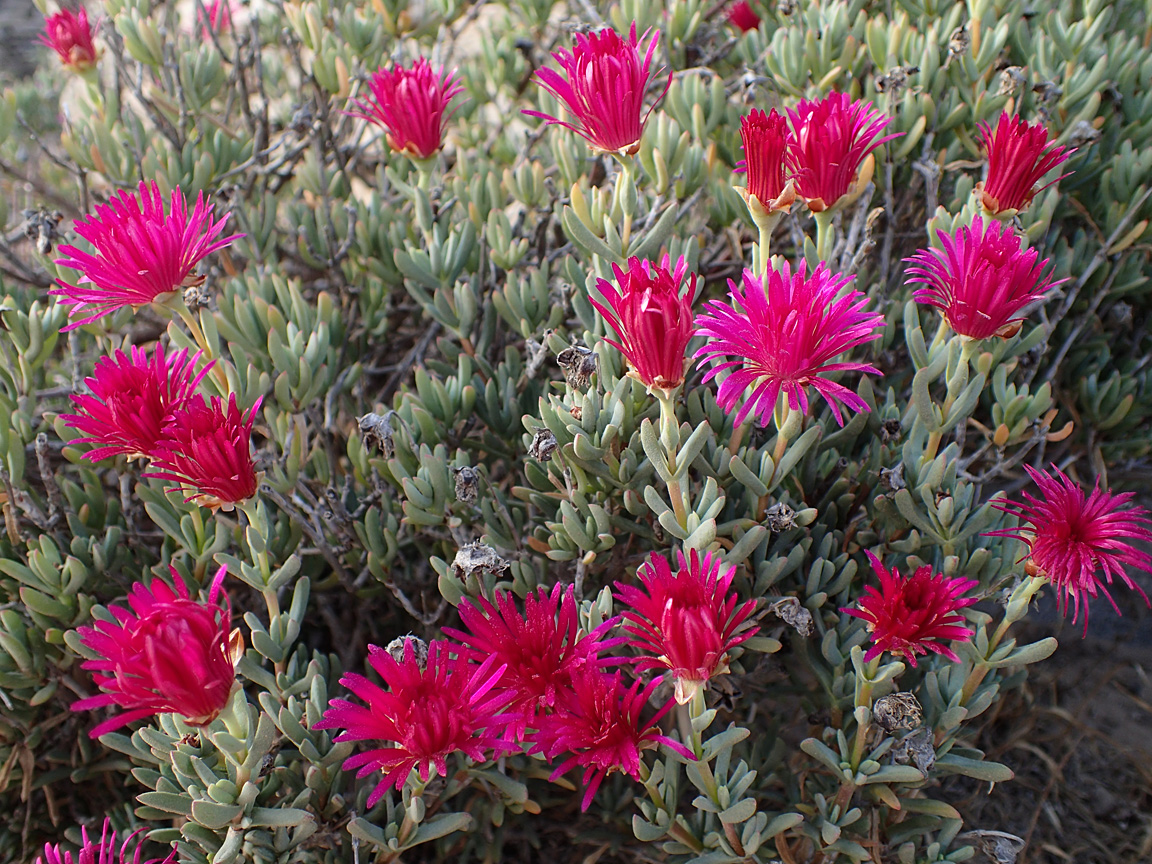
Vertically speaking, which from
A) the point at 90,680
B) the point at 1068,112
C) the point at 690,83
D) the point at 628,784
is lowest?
the point at 628,784

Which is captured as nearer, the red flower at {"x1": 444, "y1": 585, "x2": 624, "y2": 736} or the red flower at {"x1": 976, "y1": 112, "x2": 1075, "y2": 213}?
the red flower at {"x1": 444, "y1": 585, "x2": 624, "y2": 736}

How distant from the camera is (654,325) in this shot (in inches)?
32.5

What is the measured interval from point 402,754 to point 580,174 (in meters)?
1.16

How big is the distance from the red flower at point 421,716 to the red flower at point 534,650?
0.02 m

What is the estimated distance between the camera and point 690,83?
62.0 inches

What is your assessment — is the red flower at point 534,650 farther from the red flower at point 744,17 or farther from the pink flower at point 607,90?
the red flower at point 744,17

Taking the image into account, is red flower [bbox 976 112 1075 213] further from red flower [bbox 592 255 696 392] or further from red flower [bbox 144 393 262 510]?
red flower [bbox 144 393 262 510]

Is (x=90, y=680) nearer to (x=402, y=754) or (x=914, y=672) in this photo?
(x=402, y=754)

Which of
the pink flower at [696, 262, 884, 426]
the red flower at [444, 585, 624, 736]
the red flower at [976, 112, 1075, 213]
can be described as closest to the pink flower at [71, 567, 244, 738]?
the red flower at [444, 585, 624, 736]

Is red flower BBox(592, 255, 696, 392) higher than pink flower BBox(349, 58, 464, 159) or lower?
lower

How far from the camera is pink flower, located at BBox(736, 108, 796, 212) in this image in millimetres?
958

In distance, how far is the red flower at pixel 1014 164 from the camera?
1.05m

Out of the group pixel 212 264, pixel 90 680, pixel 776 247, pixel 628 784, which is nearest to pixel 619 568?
pixel 628 784

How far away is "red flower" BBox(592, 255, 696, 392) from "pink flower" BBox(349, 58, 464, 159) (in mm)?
616
